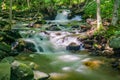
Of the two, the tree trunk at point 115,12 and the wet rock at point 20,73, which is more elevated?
the tree trunk at point 115,12

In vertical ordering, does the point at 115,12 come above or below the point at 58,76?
above

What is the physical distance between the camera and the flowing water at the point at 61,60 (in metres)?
12.0

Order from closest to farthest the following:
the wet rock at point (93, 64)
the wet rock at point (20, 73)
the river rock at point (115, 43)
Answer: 1. the wet rock at point (20, 73)
2. the wet rock at point (93, 64)
3. the river rock at point (115, 43)

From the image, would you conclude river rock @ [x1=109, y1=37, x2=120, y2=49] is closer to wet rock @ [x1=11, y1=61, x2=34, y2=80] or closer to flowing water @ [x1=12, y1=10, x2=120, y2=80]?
flowing water @ [x1=12, y1=10, x2=120, y2=80]

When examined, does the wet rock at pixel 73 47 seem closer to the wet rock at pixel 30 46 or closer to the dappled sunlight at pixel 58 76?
the wet rock at pixel 30 46

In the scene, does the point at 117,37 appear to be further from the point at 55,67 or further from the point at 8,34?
the point at 8,34

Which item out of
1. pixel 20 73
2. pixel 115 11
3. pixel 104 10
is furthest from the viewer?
pixel 104 10

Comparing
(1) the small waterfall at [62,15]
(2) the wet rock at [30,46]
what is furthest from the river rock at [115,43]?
(1) the small waterfall at [62,15]

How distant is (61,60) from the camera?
1491 cm

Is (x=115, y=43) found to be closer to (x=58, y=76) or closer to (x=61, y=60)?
(x=61, y=60)

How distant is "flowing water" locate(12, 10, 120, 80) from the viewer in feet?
39.5

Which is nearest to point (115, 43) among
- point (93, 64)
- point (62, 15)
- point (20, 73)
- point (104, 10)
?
point (93, 64)

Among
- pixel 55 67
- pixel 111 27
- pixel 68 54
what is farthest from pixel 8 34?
pixel 111 27

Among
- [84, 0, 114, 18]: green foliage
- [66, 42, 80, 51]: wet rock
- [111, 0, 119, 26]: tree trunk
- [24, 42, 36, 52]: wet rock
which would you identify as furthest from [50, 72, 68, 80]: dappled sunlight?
[84, 0, 114, 18]: green foliage
